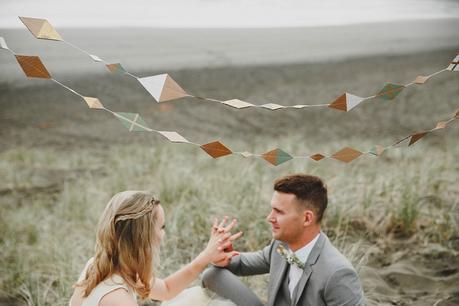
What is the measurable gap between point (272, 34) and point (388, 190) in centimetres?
516

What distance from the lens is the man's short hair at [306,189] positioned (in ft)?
6.40

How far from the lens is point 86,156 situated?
5.39 m

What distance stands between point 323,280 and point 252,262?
18.1 inches

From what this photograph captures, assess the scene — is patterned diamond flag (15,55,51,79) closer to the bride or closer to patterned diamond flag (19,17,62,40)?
patterned diamond flag (19,17,62,40)

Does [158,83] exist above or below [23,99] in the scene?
below

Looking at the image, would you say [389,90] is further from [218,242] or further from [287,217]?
[218,242]

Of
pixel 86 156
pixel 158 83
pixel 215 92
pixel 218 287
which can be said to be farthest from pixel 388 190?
pixel 215 92

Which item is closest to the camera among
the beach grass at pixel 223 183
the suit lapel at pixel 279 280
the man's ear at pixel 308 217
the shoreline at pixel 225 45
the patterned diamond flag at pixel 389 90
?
the patterned diamond flag at pixel 389 90

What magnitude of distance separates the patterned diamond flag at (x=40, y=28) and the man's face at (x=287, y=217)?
97 cm

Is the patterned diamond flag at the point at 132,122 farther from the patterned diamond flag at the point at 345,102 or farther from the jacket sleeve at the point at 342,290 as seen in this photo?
the jacket sleeve at the point at 342,290

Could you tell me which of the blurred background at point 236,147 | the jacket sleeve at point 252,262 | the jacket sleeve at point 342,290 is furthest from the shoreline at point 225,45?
the jacket sleeve at point 342,290

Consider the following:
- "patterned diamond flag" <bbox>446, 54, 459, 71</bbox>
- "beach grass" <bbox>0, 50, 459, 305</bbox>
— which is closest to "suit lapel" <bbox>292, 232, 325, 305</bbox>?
"beach grass" <bbox>0, 50, 459, 305</bbox>

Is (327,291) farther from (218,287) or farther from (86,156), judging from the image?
(86,156)

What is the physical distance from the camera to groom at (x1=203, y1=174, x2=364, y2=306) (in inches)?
72.7
